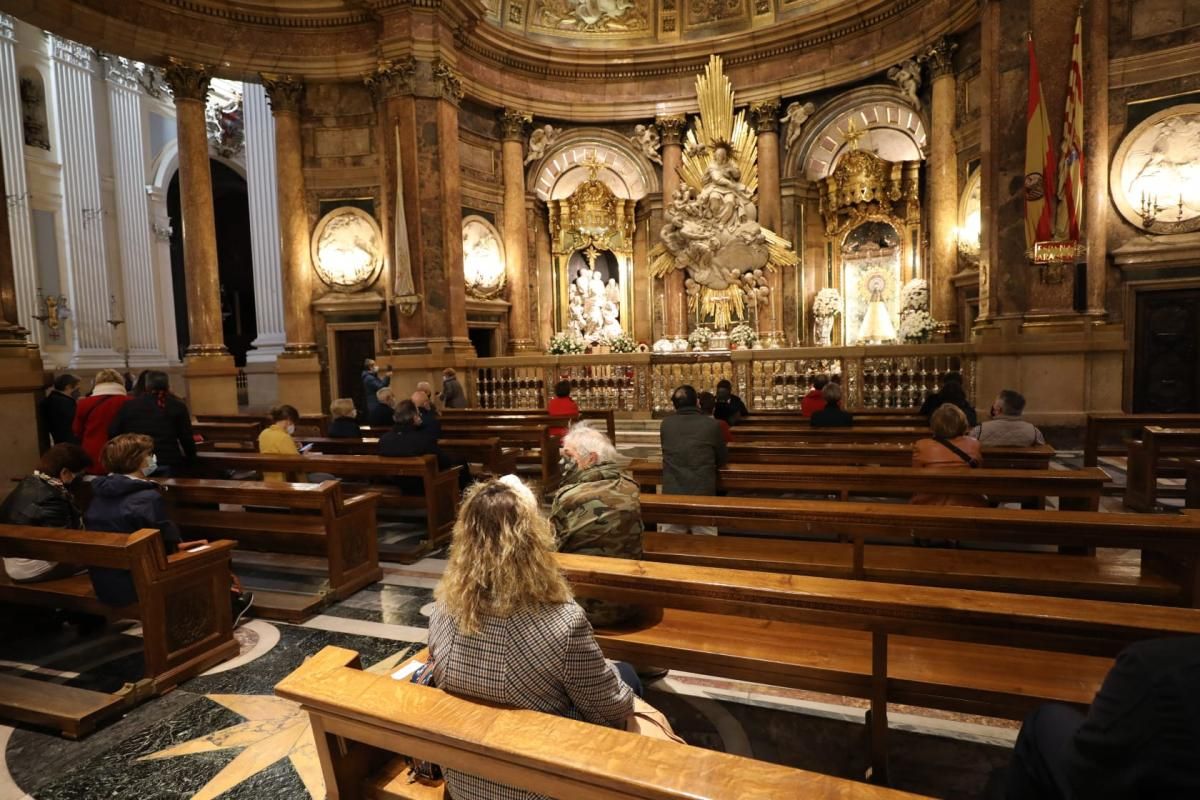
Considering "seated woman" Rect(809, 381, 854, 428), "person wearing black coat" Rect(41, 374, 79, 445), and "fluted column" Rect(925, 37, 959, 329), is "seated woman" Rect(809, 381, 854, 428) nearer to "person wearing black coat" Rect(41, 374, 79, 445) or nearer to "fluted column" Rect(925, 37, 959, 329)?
"fluted column" Rect(925, 37, 959, 329)

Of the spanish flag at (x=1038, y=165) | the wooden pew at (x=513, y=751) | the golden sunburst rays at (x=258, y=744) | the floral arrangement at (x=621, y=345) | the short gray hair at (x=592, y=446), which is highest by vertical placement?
the spanish flag at (x=1038, y=165)

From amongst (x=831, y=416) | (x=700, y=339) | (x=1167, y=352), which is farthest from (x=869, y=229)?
(x=831, y=416)

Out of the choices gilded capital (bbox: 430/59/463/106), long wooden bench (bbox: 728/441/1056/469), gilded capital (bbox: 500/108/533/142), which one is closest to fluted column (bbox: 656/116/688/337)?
gilded capital (bbox: 500/108/533/142)

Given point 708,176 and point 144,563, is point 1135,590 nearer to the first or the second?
point 144,563

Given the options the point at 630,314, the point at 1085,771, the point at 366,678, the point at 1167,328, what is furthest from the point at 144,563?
the point at 630,314

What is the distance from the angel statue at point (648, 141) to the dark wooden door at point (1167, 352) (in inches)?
411

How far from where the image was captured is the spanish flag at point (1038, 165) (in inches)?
336

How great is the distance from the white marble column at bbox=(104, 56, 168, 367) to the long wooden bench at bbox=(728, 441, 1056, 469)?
16.7 m

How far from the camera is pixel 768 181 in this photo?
15.2 meters

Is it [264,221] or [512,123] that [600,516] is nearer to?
[512,123]

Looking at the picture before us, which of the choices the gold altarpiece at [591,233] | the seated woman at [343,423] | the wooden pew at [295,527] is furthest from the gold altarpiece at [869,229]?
the wooden pew at [295,527]

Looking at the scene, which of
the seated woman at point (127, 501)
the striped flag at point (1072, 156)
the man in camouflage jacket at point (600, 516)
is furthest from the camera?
the striped flag at point (1072, 156)

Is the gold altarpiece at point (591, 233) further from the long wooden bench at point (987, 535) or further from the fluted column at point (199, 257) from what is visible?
the long wooden bench at point (987, 535)

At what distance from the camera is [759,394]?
37.8 feet
